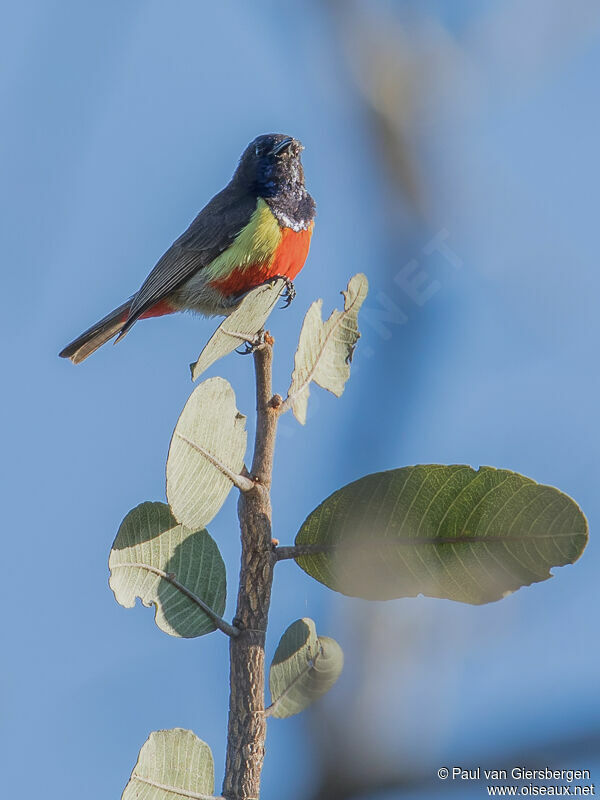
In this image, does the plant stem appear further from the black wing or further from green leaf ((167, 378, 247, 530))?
the black wing

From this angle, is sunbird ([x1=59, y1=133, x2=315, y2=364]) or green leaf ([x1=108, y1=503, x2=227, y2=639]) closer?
green leaf ([x1=108, y1=503, x2=227, y2=639])

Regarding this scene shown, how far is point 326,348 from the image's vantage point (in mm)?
1729

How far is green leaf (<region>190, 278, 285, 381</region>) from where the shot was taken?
4.68 ft

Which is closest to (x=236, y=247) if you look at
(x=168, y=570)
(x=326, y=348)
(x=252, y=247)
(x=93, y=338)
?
(x=252, y=247)

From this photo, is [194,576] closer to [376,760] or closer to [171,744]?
[171,744]

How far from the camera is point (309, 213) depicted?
12.4ft

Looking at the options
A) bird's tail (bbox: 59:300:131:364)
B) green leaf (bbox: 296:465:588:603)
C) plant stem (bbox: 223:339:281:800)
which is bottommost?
plant stem (bbox: 223:339:281:800)

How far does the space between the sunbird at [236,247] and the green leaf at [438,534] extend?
6.83ft

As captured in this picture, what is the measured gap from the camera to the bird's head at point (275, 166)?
3.93 metres

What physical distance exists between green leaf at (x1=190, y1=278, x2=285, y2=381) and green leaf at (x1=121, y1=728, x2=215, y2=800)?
0.52 metres

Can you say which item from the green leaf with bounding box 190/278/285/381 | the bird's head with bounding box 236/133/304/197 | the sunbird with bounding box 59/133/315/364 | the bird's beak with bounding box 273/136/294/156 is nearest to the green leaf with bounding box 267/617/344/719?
the green leaf with bounding box 190/278/285/381

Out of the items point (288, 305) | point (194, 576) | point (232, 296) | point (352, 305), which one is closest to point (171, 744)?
point (194, 576)

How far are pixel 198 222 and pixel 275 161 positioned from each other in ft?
1.39

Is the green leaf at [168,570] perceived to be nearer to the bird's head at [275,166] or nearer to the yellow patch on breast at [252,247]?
the yellow patch on breast at [252,247]
